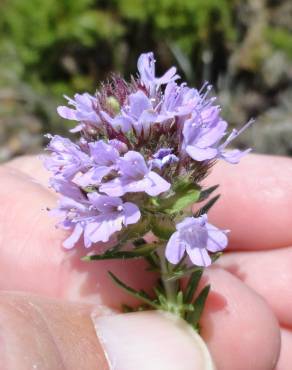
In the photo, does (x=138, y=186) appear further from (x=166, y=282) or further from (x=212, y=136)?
(x=166, y=282)

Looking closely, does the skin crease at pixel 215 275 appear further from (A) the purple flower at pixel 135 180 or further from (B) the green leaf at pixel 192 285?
(A) the purple flower at pixel 135 180

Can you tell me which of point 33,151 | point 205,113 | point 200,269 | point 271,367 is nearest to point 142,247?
point 200,269

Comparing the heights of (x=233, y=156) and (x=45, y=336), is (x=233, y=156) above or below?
above

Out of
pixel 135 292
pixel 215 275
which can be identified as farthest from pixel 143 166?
pixel 215 275

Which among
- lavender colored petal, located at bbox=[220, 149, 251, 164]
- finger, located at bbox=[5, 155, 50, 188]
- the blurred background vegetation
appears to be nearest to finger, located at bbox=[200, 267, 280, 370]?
lavender colored petal, located at bbox=[220, 149, 251, 164]

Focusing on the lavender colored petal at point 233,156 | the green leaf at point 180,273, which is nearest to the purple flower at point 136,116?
the lavender colored petal at point 233,156

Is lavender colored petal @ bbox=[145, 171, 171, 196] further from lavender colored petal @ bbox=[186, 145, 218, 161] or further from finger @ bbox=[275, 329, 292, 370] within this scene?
finger @ bbox=[275, 329, 292, 370]

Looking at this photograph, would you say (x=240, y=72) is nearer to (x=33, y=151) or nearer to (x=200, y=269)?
(x=33, y=151)
